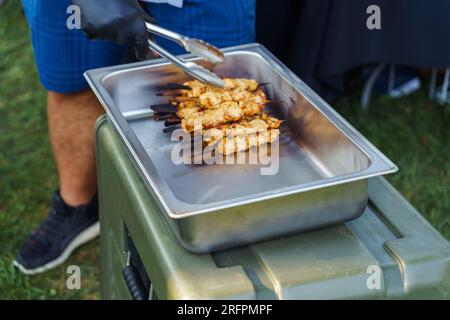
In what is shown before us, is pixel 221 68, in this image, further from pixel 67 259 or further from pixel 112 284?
pixel 67 259

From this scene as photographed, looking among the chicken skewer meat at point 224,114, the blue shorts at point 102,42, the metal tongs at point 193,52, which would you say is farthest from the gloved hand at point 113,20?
the blue shorts at point 102,42

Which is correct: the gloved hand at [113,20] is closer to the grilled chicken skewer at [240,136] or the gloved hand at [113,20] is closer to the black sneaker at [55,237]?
the grilled chicken skewer at [240,136]

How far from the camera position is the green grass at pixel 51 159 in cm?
228

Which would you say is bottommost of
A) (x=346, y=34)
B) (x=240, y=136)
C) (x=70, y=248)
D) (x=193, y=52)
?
(x=70, y=248)

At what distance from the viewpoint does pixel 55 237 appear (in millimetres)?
2295

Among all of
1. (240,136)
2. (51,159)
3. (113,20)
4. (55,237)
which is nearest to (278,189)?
(240,136)

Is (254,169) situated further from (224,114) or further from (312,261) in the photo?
(312,261)

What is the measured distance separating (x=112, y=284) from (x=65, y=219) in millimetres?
598

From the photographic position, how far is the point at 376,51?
264 centimetres

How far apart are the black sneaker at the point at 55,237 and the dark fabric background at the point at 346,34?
2.93 feet

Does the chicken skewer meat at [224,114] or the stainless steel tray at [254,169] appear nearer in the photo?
the stainless steel tray at [254,169]

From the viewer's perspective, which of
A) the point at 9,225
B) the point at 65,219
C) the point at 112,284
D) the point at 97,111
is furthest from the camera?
the point at 9,225

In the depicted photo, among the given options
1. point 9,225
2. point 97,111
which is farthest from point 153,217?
point 9,225

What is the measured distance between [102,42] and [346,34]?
3.37 ft
